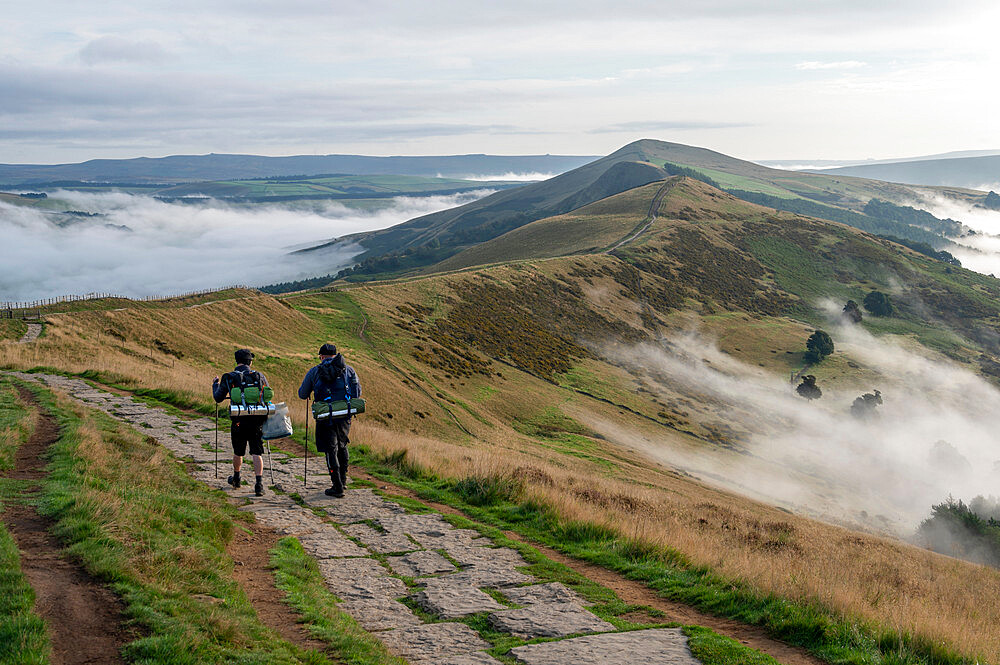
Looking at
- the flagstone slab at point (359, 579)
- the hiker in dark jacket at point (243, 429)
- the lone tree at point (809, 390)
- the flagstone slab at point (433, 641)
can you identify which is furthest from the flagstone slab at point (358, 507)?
the lone tree at point (809, 390)

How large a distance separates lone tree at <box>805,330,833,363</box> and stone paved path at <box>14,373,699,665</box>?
107 metres

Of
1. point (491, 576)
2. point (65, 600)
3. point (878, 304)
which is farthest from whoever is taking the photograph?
point (878, 304)

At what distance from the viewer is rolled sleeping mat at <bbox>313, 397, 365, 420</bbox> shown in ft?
44.5

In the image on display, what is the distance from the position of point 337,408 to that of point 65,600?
6.90 metres

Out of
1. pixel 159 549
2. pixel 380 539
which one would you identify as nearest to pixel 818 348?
pixel 380 539

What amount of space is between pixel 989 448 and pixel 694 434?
49332mm

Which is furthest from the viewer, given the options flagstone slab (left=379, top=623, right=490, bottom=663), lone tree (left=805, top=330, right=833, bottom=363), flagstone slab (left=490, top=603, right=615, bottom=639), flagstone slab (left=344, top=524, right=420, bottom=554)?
lone tree (left=805, top=330, right=833, bottom=363)

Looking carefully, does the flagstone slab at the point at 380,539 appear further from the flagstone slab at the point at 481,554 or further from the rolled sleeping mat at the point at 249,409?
the rolled sleeping mat at the point at 249,409

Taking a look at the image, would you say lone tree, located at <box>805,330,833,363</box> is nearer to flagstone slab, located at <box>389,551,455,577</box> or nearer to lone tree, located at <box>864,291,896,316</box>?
lone tree, located at <box>864,291,896,316</box>

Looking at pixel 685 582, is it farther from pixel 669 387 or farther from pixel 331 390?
pixel 669 387

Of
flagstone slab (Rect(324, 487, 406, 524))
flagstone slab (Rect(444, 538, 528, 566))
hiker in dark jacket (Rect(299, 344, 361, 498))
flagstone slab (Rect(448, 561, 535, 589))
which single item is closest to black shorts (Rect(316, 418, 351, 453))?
hiker in dark jacket (Rect(299, 344, 361, 498))

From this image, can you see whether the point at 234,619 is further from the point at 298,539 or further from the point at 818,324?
the point at 818,324

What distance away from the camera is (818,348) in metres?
111

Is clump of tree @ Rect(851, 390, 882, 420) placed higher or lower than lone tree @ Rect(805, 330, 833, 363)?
lower
